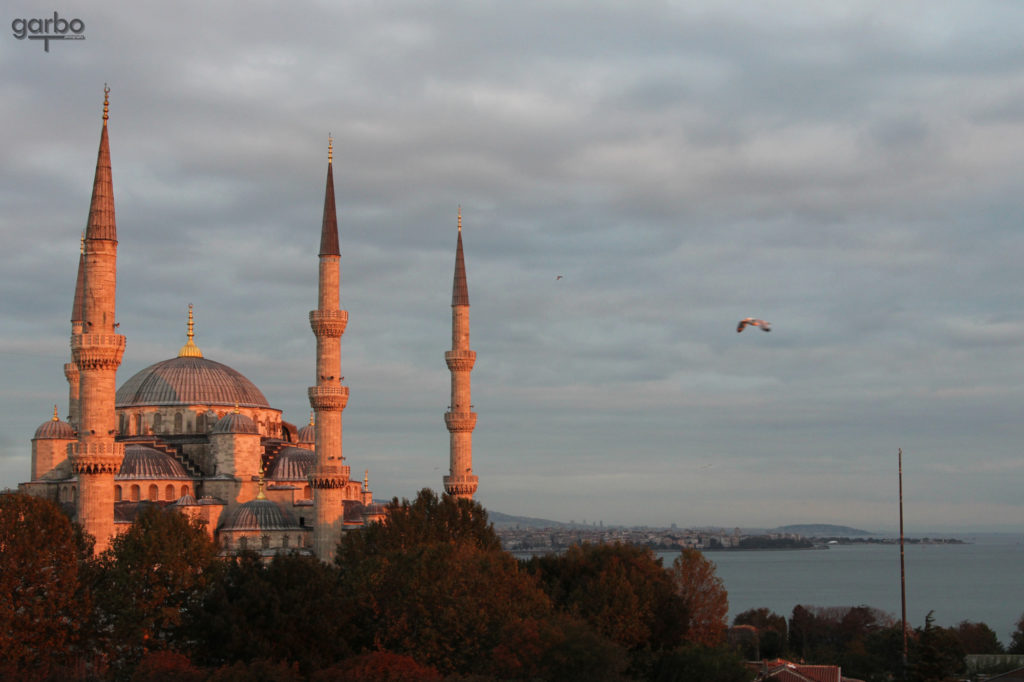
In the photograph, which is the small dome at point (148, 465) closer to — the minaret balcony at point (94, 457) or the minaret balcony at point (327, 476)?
the minaret balcony at point (327, 476)

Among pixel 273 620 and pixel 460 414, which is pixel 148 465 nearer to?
pixel 460 414

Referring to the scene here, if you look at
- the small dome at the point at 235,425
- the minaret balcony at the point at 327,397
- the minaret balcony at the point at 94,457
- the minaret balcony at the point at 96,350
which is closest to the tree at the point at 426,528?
the minaret balcony at the point at 327,397

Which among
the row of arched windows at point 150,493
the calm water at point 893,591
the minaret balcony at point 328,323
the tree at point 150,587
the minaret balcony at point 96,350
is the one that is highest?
the minaret balcony at point 328,323

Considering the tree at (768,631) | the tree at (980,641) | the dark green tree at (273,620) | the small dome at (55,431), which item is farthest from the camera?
the tree at (980,641)

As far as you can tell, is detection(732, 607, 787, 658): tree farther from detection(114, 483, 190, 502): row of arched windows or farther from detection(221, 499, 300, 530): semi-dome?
detection(114, 483, 190, 502): row of arched windows

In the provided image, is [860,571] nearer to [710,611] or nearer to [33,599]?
[710,611]

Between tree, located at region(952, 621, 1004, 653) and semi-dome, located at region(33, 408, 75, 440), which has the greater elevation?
semi-dome, located at region(33, 408, 75, 440)

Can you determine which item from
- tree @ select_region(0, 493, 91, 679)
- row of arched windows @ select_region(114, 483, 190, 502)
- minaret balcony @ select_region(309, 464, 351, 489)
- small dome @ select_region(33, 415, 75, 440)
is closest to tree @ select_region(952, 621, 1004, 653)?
minaret balcony @ select_region(309, 464, 351, 489)
